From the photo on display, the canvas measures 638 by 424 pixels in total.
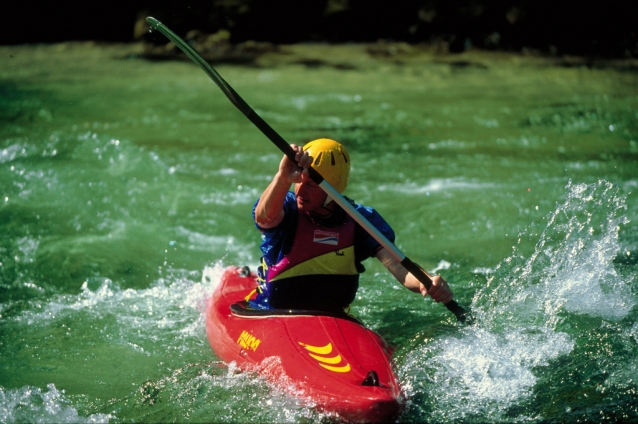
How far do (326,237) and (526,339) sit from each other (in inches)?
52.0

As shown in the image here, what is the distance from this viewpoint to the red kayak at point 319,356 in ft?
11.4

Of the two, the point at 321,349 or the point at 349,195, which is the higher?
the point at 321,349

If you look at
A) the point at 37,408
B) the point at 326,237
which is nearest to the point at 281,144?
the point at 326,237

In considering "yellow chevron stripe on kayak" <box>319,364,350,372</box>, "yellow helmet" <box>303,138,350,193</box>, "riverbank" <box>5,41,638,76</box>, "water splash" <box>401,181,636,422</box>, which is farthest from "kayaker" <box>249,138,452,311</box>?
"riverbank" <box>5,41,638,76</box>

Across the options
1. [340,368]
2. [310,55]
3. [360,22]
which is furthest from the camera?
[360,22]

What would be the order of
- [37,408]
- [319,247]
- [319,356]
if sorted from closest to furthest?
[319,356]
[37,408]
[319,247]

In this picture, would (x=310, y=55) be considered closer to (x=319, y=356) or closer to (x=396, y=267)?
(x=396, y=267)

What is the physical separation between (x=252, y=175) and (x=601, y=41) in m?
8.68

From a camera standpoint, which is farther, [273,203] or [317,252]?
Result: [317,252]

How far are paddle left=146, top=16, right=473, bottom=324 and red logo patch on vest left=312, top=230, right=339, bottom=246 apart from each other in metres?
0.26

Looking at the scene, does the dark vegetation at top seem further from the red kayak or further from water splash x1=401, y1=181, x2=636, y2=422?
the red kayak

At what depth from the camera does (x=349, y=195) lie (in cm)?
770

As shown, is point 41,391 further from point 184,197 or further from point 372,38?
point 372,38

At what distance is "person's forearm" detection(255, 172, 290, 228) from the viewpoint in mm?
3832
